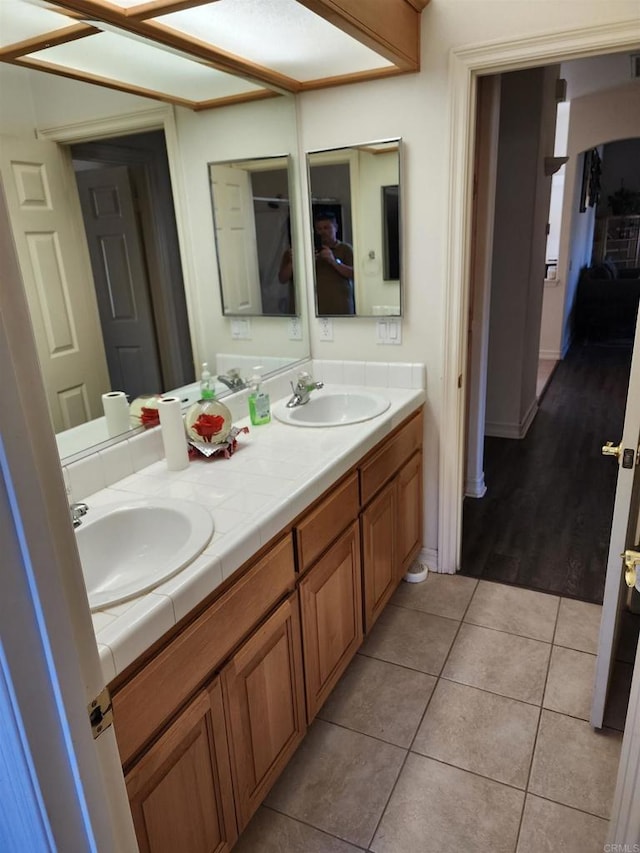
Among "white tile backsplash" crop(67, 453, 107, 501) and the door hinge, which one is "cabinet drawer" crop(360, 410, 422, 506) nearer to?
"white tile backsplash" crop(67, 453, 107, 501)

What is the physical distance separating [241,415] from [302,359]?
1.71 ft

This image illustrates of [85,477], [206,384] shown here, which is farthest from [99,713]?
[206,384]

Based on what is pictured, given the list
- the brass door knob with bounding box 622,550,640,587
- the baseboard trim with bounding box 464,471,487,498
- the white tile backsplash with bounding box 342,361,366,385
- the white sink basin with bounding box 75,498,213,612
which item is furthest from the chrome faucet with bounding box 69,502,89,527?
the baseboard trim with bounding box 464,471,487,498

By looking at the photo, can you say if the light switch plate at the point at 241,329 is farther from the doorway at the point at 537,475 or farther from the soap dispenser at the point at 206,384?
the doorway at the point at 537,475

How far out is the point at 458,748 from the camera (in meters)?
1.71

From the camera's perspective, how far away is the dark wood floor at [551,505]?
2.57m

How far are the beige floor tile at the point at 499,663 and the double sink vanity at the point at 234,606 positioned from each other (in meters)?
0.36

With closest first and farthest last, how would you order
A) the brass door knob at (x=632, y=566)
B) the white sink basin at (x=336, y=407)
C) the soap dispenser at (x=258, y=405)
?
the brass door knob at (x=632, y=566)
the soap dispenser at (x=258, y=405)
the white sink basin at (x=336, y=407)

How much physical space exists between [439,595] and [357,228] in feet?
5.19

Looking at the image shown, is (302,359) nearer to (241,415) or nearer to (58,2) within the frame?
(241,415)

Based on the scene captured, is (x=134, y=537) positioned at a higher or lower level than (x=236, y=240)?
lower

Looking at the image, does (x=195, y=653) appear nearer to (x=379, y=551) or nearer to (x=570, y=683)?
(x=379, y=551)

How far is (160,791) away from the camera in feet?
3.53

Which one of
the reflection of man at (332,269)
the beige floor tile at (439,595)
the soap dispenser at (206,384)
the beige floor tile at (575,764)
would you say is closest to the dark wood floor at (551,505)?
the beige floor tile at (439,595)
